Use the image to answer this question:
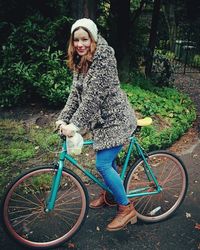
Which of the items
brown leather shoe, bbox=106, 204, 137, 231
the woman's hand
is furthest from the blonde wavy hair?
brown leather shoe, bbox=106, 204, 137, 231

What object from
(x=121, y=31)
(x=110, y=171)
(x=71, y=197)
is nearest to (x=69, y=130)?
(x=110, y=171)

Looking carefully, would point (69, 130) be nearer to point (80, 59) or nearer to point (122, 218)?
point (80, 59)

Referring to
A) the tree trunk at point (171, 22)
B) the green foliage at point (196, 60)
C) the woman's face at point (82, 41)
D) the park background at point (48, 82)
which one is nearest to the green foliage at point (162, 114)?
the park background at point (48, 82)

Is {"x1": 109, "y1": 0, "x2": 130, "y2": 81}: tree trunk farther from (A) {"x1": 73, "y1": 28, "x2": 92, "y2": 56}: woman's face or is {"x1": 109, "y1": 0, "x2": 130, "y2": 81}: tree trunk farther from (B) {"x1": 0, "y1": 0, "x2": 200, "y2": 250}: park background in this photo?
(A) {"x1": 73, "y1": 28, "x2": 92, "y2": 56}: woman's face

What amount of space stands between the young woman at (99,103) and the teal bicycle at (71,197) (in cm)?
18

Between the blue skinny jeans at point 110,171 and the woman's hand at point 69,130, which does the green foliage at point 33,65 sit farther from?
the woman's hand at point 69,130

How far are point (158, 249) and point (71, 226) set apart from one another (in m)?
0.94

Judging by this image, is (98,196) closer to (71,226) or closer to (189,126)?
(71,226)

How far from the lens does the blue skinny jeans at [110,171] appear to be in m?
3.20

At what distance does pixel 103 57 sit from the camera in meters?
2.86

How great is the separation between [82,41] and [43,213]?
1.93 metres

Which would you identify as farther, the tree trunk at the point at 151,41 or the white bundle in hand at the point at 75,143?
the tree trunk at the point at 151,41

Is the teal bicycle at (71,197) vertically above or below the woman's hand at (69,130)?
below

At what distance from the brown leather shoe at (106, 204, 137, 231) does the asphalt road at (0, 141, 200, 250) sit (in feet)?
0.45
